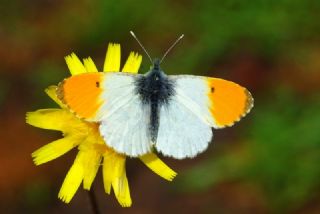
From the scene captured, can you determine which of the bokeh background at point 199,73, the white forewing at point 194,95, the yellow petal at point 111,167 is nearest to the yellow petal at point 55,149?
the yellow petal at point 111,167

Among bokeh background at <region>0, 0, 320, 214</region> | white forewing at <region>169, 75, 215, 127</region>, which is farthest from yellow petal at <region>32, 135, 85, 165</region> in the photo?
bokeh background at <region>0, 0, 320, 214</region>

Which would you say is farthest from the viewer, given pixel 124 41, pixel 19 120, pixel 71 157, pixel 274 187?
pixel 124 41

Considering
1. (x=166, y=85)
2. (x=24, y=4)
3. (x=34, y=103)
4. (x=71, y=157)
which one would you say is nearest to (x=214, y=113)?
(x=166, y=85)

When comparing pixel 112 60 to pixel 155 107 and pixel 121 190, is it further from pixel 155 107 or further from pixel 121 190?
pixel 121 190

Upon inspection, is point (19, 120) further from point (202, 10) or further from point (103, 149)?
point (103, 149)

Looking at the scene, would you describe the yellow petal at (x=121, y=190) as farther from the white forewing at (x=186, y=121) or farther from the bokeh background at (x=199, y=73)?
the bokeh background at (x=199, y=73)

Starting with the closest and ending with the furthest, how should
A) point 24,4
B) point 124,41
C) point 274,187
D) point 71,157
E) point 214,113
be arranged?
point 214,113
point 274,187
point 71,157
point 124,41
point 24,4

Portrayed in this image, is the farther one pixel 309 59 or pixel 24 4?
pixel 24 4
